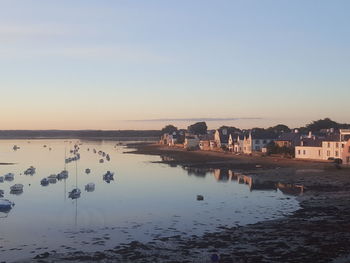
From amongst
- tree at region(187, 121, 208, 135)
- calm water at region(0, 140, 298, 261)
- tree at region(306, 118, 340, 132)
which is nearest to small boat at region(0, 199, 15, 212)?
calm water at region(0, 140, 298, 261)

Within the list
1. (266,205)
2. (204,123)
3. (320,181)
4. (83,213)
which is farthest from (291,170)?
(204,123)

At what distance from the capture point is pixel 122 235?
92.4 feet

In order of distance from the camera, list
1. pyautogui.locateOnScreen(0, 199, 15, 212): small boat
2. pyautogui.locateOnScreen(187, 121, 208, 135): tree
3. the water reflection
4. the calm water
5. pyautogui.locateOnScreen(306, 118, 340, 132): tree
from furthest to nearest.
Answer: pyautogui.locateOnScreen(187, 121, 208, 135): tree < pyautogui.locateOnScreen(306, 118, 340, 132): tree < the water reflection < pyautogui.locateOnScreen(0, 199, 15, 212): small boat < the calm water

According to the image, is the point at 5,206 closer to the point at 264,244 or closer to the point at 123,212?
the point at 123,212

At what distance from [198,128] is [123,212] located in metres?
133

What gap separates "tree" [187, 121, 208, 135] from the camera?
167m

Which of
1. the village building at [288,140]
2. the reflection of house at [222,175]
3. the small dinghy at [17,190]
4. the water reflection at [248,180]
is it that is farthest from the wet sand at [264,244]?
the village building at [288,140]

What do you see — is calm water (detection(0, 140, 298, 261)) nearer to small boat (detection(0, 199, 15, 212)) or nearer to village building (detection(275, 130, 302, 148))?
small boat (detection(0, 199, 15, 212))

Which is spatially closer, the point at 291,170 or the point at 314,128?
the point at 291,170

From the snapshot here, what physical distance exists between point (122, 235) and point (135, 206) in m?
10.7

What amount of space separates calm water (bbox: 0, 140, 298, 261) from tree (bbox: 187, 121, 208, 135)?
108917mm

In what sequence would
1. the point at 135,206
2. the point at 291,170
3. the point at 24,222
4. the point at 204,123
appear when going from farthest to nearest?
the point at 204,123
the point at 291,170
the point at 135,206
the point at 24,222

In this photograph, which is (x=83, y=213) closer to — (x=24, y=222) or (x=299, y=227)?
(x=24, y=222)

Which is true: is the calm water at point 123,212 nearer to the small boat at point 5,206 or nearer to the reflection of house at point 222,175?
the small boat at point 5,206
